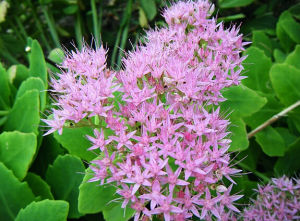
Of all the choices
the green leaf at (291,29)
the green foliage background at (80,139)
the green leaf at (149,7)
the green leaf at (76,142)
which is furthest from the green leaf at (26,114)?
the green leaf at (291,29)

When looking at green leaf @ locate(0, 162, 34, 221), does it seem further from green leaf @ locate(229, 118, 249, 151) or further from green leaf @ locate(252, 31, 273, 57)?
green leaf @ locate(252, 31, 273, 57)

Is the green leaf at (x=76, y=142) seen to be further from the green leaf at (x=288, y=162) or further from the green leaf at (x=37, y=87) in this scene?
the green leaf at (x=288, y=162)

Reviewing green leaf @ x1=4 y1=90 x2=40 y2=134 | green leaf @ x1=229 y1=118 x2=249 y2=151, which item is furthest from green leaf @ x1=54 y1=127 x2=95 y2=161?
green leaf @ x1=229 y1=118 x2=249 y2=151

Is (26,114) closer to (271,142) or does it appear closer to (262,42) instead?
(271,142)

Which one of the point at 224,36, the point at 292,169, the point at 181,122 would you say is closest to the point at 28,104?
the point at 181,122

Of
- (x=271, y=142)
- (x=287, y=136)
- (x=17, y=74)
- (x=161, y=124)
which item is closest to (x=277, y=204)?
(x=271, y=142)

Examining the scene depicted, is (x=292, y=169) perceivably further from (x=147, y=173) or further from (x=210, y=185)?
(x=147, y=173)
